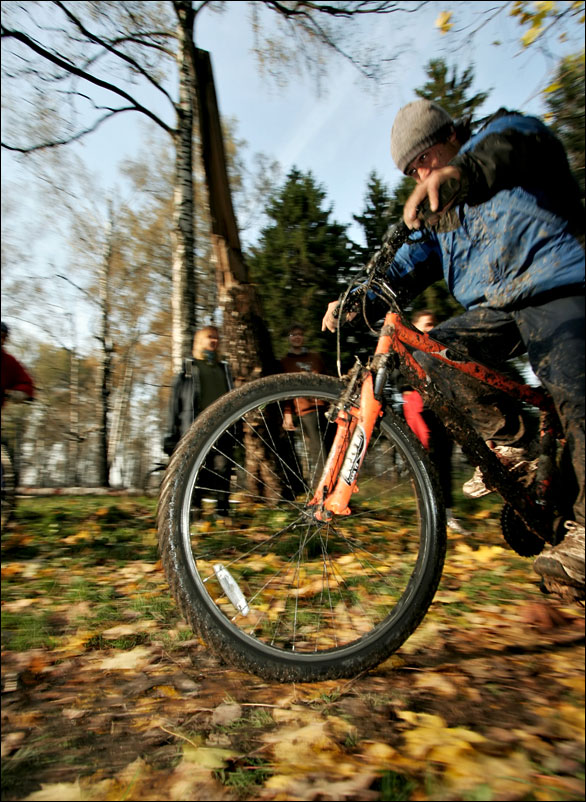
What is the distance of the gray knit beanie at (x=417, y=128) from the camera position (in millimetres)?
1994

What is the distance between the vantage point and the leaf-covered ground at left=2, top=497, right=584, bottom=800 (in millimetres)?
1248

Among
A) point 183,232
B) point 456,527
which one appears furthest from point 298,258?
point 456,527

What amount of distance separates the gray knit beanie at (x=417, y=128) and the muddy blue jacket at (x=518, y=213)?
22 cm

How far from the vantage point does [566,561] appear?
1.75 metres

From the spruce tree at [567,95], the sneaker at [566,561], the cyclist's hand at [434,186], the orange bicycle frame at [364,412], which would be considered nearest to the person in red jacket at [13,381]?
the orange bicycle frame at [364,412]

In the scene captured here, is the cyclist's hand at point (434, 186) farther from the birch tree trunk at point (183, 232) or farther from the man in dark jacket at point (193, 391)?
the birch tree trunk at point (183, 232)

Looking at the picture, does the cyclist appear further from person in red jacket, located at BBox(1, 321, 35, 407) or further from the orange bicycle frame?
person in red jacket, located at BBox(1, 321, 35, 407)

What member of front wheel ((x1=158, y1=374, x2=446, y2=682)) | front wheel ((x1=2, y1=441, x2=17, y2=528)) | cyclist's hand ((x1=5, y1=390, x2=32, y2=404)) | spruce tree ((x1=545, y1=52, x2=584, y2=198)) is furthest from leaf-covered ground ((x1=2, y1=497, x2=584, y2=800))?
spruce tree ((x1=545, y1=52, x2=584, y2=198))

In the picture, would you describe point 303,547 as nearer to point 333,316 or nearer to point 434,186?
point 333,316

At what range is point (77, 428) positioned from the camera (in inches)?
1155

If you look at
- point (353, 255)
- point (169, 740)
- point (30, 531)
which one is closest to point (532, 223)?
point (169, 740)

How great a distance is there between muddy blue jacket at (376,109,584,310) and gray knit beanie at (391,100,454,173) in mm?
223

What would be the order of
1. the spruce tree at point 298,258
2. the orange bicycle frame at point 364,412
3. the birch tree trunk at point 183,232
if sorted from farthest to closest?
the spruce tree at point 298,258 < the birch tree trunk at point 183,232 < the orange bicycle frame at point 364,412

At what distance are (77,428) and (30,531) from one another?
86.7 ft
